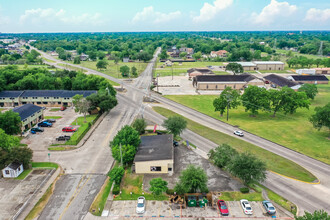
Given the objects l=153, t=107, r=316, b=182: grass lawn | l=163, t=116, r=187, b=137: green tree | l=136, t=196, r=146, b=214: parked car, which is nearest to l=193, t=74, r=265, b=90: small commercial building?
l=153, t=107, r=316, b=182: grass lawn

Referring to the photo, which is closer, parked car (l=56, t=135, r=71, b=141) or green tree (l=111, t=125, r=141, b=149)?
green tree (l=111, t=125, r=141, b=149)

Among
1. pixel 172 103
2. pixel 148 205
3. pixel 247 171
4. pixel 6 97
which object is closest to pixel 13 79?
pixel 6 97

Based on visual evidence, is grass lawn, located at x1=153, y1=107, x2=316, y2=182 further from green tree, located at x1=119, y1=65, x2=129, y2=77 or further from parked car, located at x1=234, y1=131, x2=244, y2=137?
green tree, located at x1=119, y1=65, x2=129, y2=77

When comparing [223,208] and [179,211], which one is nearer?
[223,208]

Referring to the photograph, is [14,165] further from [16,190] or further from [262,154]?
[262,154]

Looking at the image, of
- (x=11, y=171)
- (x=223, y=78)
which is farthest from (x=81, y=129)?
(x=223, y=78)

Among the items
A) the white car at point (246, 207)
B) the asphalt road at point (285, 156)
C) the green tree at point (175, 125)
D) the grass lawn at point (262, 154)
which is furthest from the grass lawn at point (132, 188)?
the grass lawn at point (262, 154)
